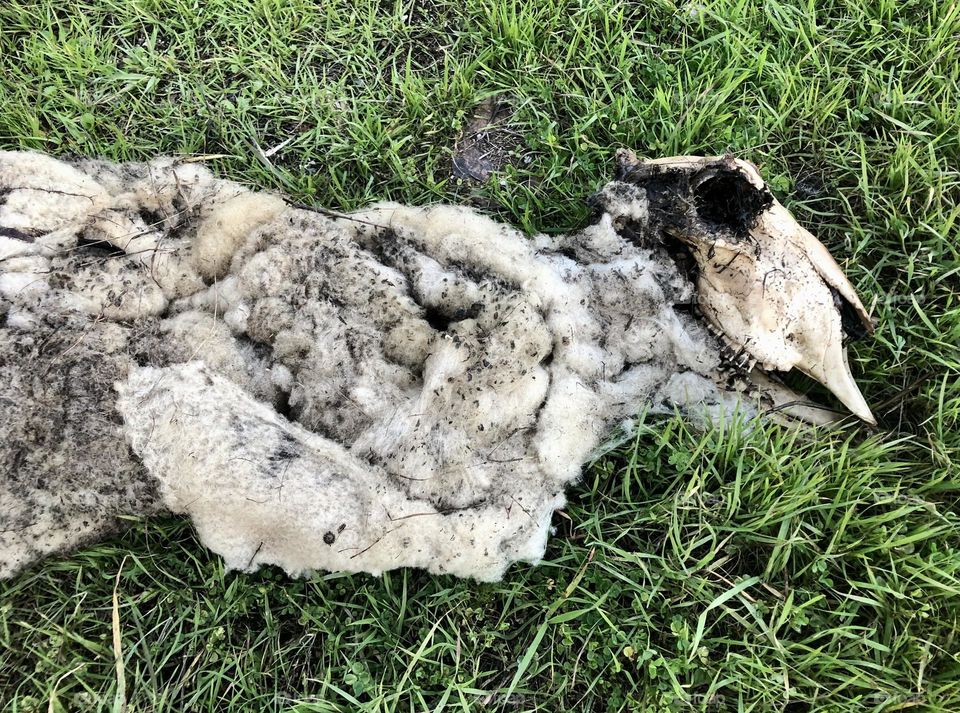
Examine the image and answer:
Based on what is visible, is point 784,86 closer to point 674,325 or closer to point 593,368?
point 674,325

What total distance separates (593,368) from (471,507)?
64cm

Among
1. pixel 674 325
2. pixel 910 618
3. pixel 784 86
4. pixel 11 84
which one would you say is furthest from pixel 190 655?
pixel 784 86

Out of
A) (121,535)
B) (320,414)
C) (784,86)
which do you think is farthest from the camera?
(784,86)

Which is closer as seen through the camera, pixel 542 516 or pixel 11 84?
pixel 542 516

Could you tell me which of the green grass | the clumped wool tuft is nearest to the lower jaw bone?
the clumped wool tuft

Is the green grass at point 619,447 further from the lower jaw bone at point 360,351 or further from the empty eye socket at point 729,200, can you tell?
the empty eye socket at point 729,200

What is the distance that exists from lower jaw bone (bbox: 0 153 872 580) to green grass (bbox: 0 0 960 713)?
237 millimetres

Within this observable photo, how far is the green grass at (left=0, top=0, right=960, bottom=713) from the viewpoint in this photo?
2158mm

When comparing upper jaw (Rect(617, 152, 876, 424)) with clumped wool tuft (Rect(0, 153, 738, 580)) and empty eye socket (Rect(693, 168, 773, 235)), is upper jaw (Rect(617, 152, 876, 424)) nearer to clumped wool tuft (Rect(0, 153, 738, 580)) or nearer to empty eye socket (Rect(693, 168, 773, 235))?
empty eye socket (Rect(693, 168, 773, 235))

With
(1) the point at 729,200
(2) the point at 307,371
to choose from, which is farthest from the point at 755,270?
(2) the point at 307,371

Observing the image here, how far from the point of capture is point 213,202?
2.39m

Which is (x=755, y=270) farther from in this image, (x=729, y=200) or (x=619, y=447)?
(x=619, y=447)

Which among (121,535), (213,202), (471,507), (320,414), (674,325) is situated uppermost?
(213,202)

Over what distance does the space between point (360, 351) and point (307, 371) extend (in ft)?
0.63
